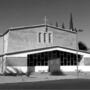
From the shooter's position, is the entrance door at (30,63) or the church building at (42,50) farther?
the entrance door at (30,63)

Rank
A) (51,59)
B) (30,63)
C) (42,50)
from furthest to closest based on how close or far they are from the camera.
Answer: (51,59)
(30,63)
(42,50)

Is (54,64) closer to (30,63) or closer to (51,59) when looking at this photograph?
(51,59)

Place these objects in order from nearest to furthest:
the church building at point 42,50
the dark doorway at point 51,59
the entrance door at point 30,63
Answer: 1. the church building at point 42,50
2. the entrance door at point 30,63
3. the dark doorway at point 51,59

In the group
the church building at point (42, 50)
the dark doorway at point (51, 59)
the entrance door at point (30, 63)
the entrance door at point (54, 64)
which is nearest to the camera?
the church building at point (42, 50)

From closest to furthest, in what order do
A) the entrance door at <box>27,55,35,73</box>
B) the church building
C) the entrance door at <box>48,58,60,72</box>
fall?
the church building
the entrance door at <box>27,55,35,73</box>
the entrance door at <box>48,58,60,72</box>

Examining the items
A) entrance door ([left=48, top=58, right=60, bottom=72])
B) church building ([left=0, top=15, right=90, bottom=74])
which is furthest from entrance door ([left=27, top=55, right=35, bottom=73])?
entrance door ([left=48, top=58, right=60, bottom=72])

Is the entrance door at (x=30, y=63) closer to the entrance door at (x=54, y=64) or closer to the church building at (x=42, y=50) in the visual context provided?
the church building at (x=42, y=50)

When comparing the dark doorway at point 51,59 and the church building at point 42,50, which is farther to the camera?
the dark doorway at point 51,59

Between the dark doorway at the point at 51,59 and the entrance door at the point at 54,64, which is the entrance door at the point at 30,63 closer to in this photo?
the dark doorway at the point at 51,59

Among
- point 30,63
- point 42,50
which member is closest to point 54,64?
point 42,50

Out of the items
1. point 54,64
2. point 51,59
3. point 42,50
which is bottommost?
point 54,64

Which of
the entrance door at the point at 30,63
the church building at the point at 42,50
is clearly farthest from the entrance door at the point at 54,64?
the entrance door at the point at 30,63

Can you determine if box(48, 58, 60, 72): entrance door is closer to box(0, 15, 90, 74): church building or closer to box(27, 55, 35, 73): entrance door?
box(0, 15, 90, 74): church building

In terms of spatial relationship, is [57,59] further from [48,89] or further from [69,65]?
[48,89]
